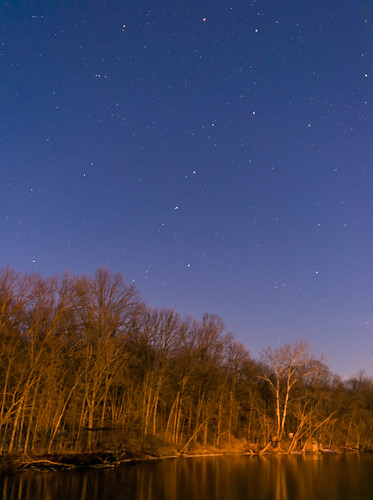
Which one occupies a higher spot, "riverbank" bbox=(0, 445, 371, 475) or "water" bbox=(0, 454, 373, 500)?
"riverbank" bbox=(0, 445, 371, 475)

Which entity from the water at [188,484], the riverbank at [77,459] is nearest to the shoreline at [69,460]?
the riverbank at [77,459]

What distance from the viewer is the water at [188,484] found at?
21.7 m

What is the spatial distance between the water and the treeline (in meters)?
5.08

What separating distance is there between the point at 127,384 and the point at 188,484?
19.8m

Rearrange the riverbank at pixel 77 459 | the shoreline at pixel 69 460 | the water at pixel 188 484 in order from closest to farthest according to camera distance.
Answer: the water at pixel 188 484, the shoreline at pixel 69 460, the riverbank at pixel 77 459

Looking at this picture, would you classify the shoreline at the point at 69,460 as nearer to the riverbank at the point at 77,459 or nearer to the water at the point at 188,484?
the riverbank at the point at 77,459

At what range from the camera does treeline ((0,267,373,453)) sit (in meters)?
31.8

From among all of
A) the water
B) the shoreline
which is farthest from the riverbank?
the water

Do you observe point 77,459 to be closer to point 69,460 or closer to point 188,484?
point 69,460

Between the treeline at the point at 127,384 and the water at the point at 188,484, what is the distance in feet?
16.7

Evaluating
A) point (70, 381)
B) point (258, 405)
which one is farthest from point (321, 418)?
point (70, 381)

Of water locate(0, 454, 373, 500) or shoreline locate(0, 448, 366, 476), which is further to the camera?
shoreline locate(0, 448, 366, 476)

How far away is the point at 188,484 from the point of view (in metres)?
26.4

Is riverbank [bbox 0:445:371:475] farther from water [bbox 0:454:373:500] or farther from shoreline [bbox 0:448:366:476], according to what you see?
water [bbox 0:454:373:500]
